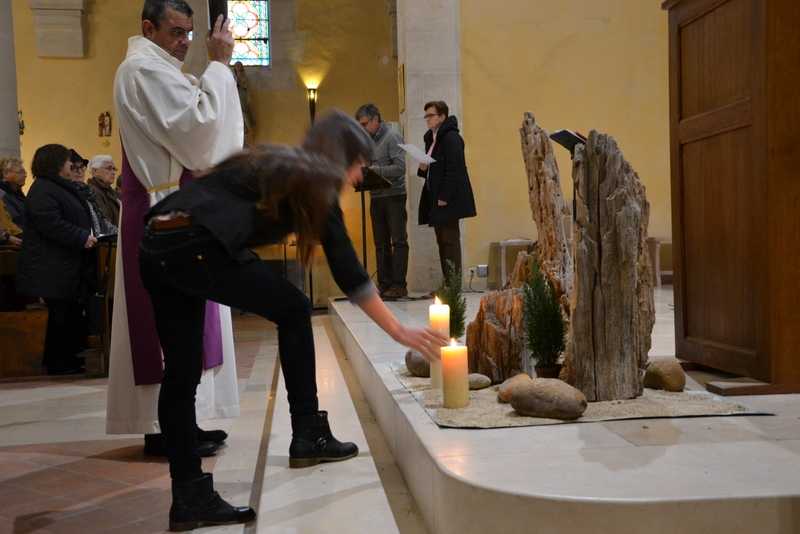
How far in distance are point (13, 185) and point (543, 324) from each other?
5.41 m

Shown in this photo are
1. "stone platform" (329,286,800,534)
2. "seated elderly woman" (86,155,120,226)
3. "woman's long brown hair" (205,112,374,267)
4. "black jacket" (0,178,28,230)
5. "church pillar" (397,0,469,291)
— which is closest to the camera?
"stone platform" (329,286,800,534)

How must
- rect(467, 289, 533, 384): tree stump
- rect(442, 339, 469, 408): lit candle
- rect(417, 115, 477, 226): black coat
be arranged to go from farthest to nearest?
rect(417, 115, 477, 226): black coat < rect(467, 289, 533, 384): tree stump < rect(442, 339, 469, 408): lit candle

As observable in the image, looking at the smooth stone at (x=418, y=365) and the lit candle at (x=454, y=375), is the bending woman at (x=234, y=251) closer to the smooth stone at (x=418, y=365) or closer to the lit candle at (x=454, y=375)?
the lit candle at (x=454, y=375)

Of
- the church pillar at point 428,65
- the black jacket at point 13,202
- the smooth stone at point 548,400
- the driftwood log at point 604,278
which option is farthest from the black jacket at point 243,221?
the church pillar at point 428,65

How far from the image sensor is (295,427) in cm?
281

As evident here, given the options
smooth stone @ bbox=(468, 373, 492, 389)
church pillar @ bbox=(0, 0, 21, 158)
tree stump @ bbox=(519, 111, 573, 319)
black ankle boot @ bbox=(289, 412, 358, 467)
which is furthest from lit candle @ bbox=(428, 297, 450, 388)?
church pillar @ bbox=(0, 0, 21, 158)

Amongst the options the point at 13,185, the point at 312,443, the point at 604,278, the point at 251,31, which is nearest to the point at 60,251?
the point at 13,185

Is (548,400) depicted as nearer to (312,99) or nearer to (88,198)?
(88,198)

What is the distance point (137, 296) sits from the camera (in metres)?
3.28

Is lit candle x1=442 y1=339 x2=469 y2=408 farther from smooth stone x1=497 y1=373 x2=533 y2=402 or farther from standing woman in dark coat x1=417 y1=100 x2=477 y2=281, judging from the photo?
standing woman in dark coat x1=417 y1=100 x2=477 y2=281

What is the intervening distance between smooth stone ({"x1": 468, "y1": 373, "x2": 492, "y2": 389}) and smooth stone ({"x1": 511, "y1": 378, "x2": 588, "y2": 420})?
54 centimetres

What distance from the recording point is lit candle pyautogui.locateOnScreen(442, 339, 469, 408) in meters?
2.73

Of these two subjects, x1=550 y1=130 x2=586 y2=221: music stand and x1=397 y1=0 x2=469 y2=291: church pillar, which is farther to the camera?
x1=397 y1=0 x2=469 y2=291: church pillar

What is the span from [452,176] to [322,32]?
724 cm
